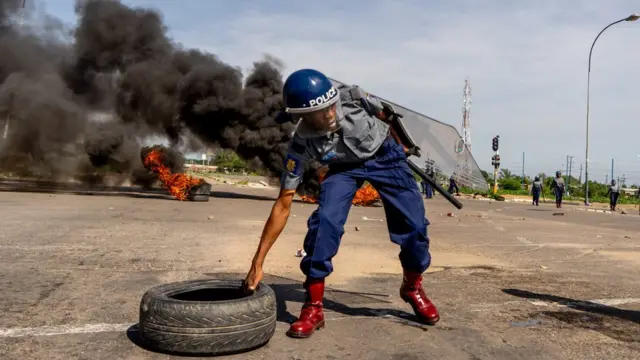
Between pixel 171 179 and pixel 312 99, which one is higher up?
pixel 312 99

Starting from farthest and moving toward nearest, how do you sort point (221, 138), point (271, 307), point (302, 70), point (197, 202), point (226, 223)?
1. point (221, 138)
2. point (197, 202)
3. point (226, 223)
4. point (302, 70)
5. point (271, 307)

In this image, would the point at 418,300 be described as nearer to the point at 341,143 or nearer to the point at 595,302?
the point at 341,143

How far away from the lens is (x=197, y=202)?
17.6 m

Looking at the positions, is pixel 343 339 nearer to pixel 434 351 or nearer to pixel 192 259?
pixel 434 351

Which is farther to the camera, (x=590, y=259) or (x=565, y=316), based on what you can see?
(x=590, y=259)

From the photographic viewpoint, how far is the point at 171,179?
61.7 ft

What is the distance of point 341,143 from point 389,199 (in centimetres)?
50

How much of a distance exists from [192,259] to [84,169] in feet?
66.9

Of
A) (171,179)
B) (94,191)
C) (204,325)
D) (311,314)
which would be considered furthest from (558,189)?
(204,325)

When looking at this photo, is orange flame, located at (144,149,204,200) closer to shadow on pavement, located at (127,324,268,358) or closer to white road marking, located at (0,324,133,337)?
white road marking, located at (0,324,133,337)

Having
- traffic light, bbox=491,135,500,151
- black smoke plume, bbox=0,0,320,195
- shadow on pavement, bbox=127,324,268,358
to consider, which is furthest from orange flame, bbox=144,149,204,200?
traffic light, bbox=491,135,500,151

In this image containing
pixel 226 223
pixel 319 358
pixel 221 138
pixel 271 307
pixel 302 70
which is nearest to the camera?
pixel 319 358

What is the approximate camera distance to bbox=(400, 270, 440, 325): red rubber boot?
145 inches

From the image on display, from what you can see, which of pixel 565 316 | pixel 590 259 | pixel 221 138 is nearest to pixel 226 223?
pixel 590 259
